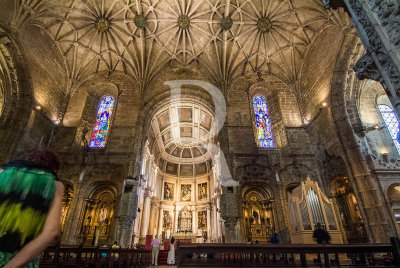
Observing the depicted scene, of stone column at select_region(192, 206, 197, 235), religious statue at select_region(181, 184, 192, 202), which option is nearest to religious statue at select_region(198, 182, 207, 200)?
religious statue at select_region(181, 184, 192, 202)

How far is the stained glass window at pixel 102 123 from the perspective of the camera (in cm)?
1475

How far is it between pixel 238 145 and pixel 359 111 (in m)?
7.36

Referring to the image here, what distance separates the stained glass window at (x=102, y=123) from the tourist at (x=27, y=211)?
1421cm

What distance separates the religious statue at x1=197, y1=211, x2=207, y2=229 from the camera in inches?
928

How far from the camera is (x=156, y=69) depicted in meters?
17.1

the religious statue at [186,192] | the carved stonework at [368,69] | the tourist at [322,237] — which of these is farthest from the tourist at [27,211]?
the religious statue at [186,192]

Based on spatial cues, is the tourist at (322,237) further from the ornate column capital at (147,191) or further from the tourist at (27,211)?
the ornate column capital at (147,191)

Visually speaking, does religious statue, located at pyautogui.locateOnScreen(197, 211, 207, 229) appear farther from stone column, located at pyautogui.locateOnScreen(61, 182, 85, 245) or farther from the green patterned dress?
the green patterned dress

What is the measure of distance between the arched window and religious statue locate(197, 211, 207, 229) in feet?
44.8

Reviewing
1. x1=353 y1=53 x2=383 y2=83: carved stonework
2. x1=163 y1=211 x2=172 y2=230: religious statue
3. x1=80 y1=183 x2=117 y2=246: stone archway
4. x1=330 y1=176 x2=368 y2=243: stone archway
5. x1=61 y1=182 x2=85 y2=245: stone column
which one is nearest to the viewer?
x1=353 y1=53 x2=383 y2=83: carved stonework

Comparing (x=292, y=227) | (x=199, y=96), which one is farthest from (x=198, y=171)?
(x=292, y=227)

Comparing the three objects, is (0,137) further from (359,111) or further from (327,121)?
(359,111)

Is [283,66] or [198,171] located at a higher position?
[283,66]

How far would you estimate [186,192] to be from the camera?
85.1ft
